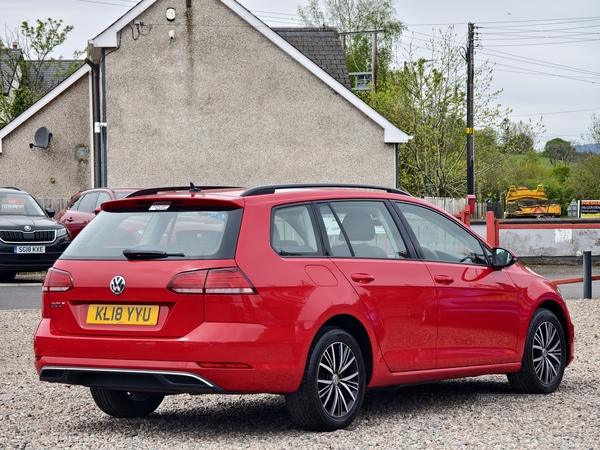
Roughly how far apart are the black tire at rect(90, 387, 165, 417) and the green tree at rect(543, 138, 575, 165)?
107 m

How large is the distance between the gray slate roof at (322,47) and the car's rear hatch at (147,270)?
2658 centimetres

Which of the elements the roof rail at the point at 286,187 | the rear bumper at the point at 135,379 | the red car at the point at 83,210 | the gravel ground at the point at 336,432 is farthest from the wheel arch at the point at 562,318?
the red car at the point at 83,210

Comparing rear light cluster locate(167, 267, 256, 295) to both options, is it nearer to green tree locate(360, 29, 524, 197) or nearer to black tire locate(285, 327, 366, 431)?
black tire locate(285, 327, 366, 431)

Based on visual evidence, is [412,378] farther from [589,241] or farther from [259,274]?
[589,241]

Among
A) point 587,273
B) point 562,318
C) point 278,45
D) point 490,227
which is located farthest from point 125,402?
point 278,45

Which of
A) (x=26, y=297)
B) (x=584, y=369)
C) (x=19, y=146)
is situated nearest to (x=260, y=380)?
(x=584, y=369)

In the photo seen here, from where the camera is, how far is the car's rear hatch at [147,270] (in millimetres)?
6207

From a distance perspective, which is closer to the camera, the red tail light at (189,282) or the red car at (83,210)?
the red tail light at (189,282)

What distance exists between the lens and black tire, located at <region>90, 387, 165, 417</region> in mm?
7262

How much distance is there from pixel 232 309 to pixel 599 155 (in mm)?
64666

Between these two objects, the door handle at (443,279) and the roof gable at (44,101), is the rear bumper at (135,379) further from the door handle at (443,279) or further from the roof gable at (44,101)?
the roof gable at (44,101)

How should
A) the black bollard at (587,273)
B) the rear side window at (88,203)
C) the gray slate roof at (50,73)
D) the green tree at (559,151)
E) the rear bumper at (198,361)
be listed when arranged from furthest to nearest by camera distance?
the green tree at (559,151) → the gray slate roof at (50,73) → the rear side window at (88,203) → the black bollard at (587,273) → the rear bumper at (198,361)

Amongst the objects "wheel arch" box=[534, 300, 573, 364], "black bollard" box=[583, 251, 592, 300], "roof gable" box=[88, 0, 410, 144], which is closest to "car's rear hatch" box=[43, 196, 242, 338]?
"wheel arch" box=[534, 300, 573, 364]

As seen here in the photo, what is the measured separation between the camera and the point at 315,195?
23.1 feet
